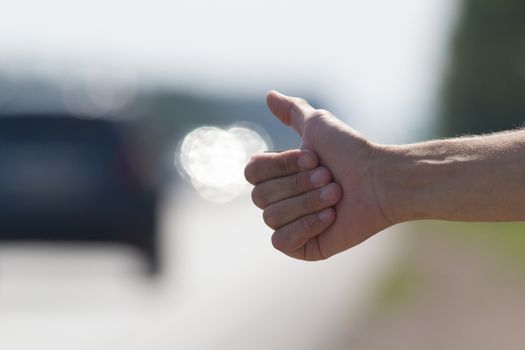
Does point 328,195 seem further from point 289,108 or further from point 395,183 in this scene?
point 289,108

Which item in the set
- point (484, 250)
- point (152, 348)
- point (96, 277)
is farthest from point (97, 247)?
point (484, 250)

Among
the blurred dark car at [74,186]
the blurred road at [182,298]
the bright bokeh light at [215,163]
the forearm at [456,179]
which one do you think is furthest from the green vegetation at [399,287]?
the bright bokeh light at [215,163]

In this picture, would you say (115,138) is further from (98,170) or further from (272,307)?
(272,307)

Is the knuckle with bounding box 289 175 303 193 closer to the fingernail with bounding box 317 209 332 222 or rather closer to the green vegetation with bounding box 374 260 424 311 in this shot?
the fingernail with bounding box 317 209 332 222

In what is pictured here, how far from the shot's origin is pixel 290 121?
17.5 feet

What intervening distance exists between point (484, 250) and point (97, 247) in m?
6.98

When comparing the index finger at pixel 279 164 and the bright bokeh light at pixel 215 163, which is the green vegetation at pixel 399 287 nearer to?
the index finger at pixel 279 164

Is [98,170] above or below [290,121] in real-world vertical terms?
above

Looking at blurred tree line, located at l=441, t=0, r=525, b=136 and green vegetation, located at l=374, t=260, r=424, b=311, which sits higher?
blurred tree line, located at l=441, t=0, r=525, b=136

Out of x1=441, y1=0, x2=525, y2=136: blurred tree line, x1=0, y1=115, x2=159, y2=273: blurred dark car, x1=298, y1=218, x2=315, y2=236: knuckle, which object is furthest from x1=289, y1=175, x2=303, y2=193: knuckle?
x1=441, y1=0, x2=525, y2=136: blurred tree line

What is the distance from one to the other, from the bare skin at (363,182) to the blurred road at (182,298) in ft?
17.5

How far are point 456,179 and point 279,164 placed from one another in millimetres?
769

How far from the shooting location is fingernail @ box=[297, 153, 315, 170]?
5090mm

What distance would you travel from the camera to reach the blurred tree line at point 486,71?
45.1 m
